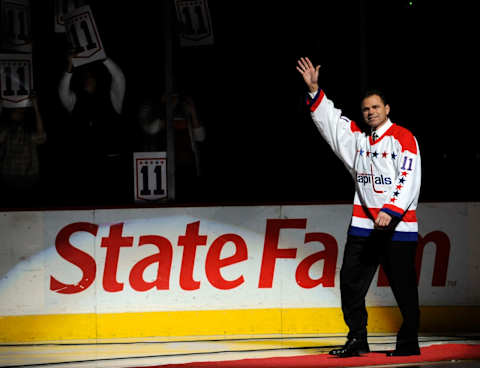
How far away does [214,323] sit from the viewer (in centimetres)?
762

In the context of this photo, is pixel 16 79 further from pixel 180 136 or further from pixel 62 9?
pixel 180 136

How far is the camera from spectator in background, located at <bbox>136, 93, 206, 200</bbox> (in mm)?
8352

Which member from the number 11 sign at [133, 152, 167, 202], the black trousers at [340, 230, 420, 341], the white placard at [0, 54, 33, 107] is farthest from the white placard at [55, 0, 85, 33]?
the black trousers at [340, 230, 420, 341]

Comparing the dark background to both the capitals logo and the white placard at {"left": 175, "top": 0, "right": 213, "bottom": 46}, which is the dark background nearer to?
the white placard at {"left": 175, "top": 0, "right": 213, "bottom": 46}

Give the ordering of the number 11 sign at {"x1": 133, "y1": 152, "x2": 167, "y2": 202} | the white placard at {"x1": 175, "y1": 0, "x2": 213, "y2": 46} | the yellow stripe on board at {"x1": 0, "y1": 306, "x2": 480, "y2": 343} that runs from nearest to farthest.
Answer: the yellow stripe on board at {"x1": 0, "y1": 306, "x2": 480, "y2": 343}
the number 11 sign at {"x1": 133, "y1": 152, "x2": 167, "y2": 202}
the white placard at {"x1": 175, "y1": 0, "x2": 213, "y2": 46}

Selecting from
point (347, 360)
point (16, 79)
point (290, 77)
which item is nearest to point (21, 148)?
point (16, 79)

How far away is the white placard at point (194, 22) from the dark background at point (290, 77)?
73 millimetres

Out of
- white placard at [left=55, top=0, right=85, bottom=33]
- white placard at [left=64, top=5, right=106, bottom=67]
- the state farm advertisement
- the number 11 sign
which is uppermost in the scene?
white placard at [left=55, top=0, right=85, bottom=33]

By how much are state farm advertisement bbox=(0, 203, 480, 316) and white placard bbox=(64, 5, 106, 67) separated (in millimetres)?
1924

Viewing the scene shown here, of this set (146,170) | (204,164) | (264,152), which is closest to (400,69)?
(264,152)

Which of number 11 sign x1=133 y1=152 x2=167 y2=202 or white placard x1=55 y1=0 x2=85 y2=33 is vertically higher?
white placard x1=55 y1=0 x2=85 y2=33

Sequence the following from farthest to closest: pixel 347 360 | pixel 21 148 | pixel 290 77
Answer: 1. pixel 290 77
2. pixel 21 148
3. pixel 347 360

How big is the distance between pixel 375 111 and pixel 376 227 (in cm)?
80

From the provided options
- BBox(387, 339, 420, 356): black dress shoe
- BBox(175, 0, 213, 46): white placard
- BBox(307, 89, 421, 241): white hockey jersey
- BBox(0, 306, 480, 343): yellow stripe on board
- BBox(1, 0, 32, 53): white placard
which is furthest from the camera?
BBox(1, 0, 32, 53): white placard
